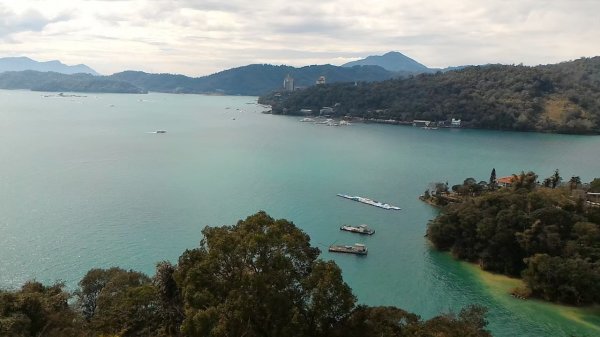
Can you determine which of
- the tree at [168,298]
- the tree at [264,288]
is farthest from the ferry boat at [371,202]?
the tree at [264,288]

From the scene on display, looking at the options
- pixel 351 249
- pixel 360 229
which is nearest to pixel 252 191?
pixel 360 229

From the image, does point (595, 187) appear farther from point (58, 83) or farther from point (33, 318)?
point (58, 83)

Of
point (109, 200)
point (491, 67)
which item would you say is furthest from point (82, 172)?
point (491, 67)

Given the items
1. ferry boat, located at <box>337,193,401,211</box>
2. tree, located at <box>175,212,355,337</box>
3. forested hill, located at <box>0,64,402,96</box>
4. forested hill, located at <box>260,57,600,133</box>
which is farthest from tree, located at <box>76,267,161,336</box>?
forested hill, located at <box>0,64,402,96</box>

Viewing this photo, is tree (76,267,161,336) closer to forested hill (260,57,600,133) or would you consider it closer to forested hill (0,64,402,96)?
forested hill (260,57,600,133)

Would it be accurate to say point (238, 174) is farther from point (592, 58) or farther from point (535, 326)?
point (592, 58)

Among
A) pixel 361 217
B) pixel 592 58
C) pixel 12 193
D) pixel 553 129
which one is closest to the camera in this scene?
pixel 361 217
